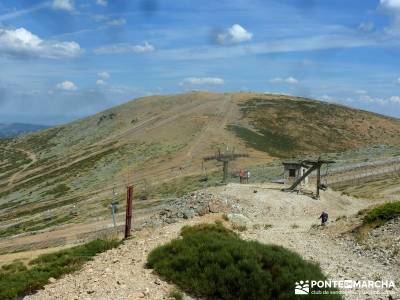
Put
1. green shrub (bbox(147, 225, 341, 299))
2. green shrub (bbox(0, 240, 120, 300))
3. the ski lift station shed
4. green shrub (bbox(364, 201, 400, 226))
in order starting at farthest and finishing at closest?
the ski lift station shed
green shrub (bbox(364, 201, 400, 226))
green shrub (bbox(0, 240, 120, 300))
green shrub (bbox(147, 225, 341, 299))

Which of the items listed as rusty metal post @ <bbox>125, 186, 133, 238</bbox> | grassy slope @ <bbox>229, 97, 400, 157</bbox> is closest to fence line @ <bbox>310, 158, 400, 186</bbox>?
grassy slope @ <bbox>229, 97, 400, 157</bbox>

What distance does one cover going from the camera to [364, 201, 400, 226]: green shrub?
78.9ft

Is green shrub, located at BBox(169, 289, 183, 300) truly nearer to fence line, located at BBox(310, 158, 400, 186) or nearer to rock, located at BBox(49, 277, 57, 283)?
rock, located at BBox(49, 277, 57, 283)

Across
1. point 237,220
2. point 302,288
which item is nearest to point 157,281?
point 302,288

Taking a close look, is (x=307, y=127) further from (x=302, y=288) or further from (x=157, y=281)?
(x=302, y=288)

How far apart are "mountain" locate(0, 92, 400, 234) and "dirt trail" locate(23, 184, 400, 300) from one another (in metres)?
27.1

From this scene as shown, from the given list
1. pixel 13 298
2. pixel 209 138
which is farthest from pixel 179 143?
pixel 13 298

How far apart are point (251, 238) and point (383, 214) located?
6793 millimetres

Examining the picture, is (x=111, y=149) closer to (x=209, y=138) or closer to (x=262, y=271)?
(x=209, y=138)

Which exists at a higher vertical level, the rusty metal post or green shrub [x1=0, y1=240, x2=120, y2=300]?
the rusty metal post

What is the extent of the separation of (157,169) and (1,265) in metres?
54.8

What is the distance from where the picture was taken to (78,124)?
6919 inches

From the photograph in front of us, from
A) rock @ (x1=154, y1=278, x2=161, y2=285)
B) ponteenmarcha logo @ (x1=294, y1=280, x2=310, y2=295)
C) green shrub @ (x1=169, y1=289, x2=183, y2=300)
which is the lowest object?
green shrub @ (x1=169, y1=289, x2=183, y2=300)

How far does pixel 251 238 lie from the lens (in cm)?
2381
